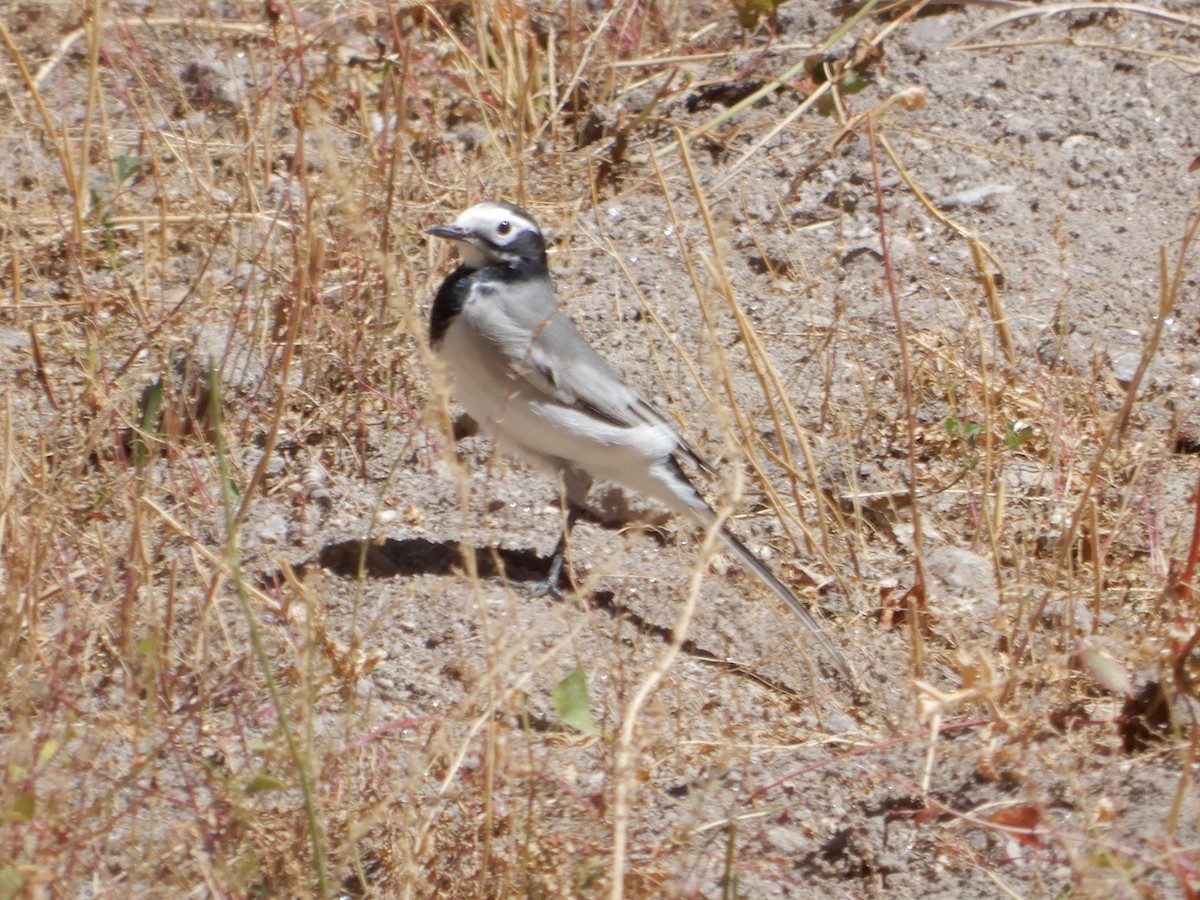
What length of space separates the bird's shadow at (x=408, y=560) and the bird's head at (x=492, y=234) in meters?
1.03

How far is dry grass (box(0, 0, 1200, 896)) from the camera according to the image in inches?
124

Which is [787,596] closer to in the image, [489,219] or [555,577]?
[555,577]

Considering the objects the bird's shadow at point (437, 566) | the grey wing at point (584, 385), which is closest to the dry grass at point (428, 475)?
the bird's shadow at point (437, 566)

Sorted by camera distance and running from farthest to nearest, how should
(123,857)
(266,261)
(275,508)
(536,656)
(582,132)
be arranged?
(582,132)
(266,261)
(275,508)
(536,656)
(123,857)

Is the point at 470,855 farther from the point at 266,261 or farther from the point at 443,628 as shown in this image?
the point at 266,261

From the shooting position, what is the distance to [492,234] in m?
5.18

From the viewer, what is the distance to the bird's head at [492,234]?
517cm

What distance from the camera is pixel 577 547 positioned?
5.22 meters

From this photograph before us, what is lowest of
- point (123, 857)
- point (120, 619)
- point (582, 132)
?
point (123, 857)

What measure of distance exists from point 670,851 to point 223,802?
0.99 metres

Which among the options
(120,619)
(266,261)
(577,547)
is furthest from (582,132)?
(120,619)

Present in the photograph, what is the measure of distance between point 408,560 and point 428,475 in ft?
1.65

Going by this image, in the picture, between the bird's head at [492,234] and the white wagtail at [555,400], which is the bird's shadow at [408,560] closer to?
the white wagtail at [555,400]

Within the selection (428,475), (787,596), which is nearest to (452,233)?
(428,475)
